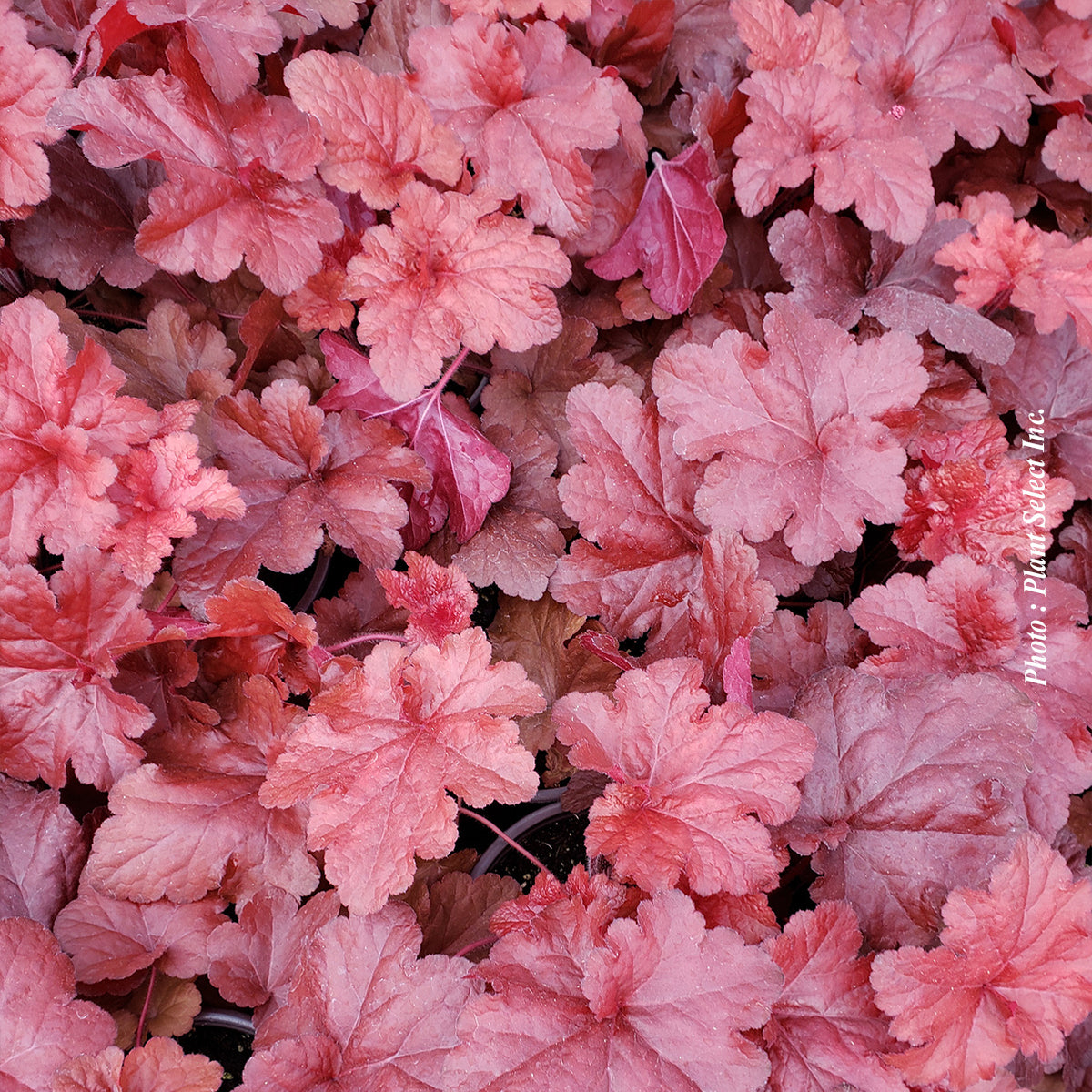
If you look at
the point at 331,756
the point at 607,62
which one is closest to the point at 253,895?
the point at 331,756

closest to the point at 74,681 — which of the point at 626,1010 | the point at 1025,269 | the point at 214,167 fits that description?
the point at 214,167

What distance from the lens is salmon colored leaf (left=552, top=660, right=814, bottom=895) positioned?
4.46ft

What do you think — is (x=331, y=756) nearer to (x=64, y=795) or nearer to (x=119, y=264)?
(x=64, y=795)

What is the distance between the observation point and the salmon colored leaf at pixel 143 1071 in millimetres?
1301

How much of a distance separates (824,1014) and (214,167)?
1840mm

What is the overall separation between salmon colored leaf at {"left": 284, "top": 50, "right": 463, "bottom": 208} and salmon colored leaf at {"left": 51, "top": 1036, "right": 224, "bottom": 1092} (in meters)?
1.49

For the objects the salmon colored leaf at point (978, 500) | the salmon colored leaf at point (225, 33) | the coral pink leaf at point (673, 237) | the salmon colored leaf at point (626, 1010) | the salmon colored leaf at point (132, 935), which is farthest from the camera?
the coral pink leaf at point (673, 237)

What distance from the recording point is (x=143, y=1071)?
133 cm

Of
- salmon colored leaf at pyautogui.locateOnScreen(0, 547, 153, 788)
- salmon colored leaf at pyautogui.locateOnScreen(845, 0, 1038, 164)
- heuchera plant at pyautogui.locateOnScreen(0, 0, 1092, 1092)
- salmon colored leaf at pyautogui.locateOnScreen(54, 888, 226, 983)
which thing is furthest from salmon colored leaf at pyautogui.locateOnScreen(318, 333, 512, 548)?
salmon colored leaf at pyautogui.locateOnScreen(845, 0, 1038, 164)

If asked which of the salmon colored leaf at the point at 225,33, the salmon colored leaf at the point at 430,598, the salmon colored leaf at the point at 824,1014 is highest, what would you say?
the salmon colored leaf at the point at 225,33

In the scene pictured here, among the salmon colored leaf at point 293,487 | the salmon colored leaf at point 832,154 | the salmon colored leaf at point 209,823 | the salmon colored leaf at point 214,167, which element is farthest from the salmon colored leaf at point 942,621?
the salmon colored leaf at point 214,167

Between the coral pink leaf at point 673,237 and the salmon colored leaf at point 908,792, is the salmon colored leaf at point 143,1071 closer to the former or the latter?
the salmon colored leaf at point 908,792

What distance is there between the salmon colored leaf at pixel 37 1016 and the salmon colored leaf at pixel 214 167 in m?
1.20

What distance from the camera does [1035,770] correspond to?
159 centimetres
